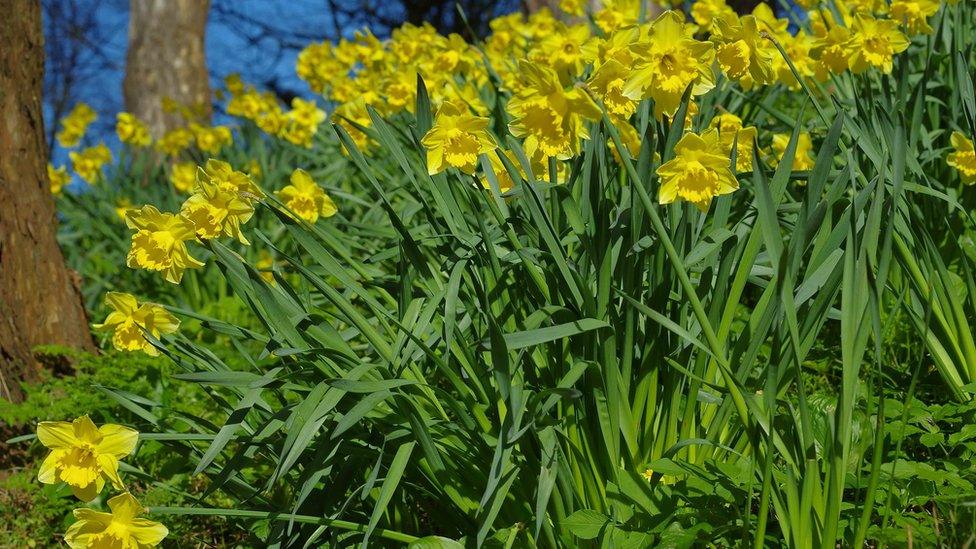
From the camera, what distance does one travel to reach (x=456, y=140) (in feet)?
5.58

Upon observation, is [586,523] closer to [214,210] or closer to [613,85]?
[613,85]

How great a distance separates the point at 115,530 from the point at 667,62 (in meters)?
1.25

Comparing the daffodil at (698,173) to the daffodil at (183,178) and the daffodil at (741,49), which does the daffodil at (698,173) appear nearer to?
the daffodil at (741,49)

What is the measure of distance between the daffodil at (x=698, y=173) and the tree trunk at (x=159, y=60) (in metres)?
7.82

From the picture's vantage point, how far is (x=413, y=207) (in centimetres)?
296

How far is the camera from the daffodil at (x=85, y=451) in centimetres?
159

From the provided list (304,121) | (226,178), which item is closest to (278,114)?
(304,121)

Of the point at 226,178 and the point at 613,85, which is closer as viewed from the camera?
the point at 613,85

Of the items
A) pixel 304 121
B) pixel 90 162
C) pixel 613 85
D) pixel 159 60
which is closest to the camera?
pixel 613 85

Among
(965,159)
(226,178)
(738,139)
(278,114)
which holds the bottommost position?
(965,159)

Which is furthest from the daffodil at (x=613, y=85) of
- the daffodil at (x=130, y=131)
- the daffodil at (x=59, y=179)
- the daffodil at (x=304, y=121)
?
the daffodil at (x=130, y=131)

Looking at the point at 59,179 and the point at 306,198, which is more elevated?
the point at 59,179

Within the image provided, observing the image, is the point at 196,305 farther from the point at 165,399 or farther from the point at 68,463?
the point at 68,463

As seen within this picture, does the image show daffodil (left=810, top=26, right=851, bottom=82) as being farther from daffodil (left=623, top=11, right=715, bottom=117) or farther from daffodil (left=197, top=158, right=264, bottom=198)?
daffodil (left=197, top=158, right=264, bottom=198)
